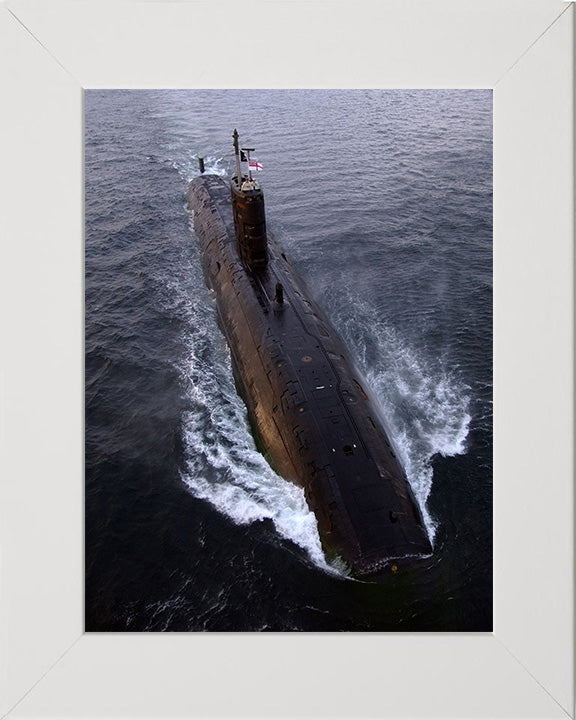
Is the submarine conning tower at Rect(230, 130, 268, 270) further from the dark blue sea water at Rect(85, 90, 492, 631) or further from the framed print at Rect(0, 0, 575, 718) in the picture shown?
the framed print at Rect(0, 0, 575, 718)

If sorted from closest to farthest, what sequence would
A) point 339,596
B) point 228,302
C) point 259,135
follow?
point 339,596 < point 228,302 < point 259,135

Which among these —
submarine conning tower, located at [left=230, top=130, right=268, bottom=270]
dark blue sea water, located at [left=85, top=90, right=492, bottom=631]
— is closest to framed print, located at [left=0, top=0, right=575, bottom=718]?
dark blue sea water, located at [left=85, top=90, right=492, bottom=631]
